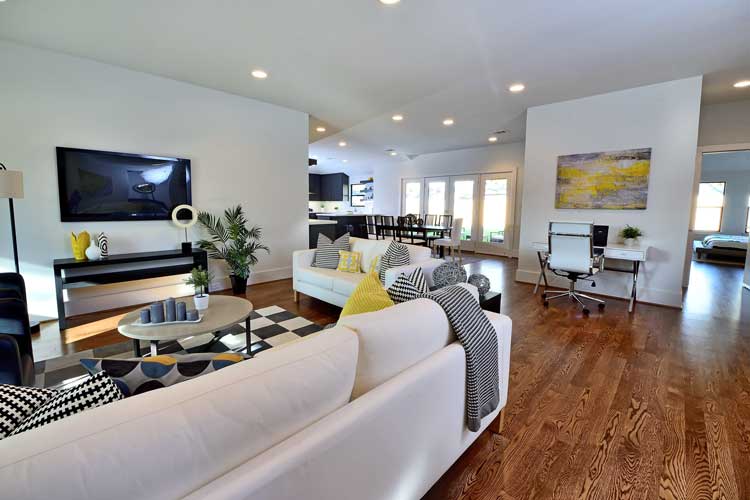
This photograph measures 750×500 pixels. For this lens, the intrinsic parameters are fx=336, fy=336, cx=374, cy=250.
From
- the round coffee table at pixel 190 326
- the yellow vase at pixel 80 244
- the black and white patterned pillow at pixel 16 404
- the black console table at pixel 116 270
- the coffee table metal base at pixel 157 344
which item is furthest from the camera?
the yellow vase at pixel 80 244

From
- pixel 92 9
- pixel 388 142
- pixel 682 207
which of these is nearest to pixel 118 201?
pixel 92 9

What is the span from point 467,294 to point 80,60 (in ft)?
14.4

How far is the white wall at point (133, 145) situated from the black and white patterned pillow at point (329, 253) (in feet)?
4.68

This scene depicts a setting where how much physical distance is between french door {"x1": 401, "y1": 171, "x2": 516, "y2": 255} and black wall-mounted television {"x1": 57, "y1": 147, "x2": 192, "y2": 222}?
553 cm

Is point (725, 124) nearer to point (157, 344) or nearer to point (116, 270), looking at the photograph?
point (157, 344)

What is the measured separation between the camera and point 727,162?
26.5 ft

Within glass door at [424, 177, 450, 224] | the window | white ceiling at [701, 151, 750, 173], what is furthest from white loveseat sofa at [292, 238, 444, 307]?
the window

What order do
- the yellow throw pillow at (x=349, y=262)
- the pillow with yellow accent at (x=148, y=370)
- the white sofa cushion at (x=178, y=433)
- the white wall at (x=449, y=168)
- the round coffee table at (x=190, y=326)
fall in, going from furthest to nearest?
the white wall at (x=449, y=168) < the yellow throw pillow at (x=349, y=262) < the round coffee table at (x=190, y=326) < the pillow with yellow accent at (x=148, y=370) < the white sofa cushion at (x=178, y=433)

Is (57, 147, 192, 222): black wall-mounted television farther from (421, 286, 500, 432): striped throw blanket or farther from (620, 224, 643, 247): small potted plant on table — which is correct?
(620, 224, 643, 247): small potted plant on table

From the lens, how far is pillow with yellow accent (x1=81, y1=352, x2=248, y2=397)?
0.85 meters

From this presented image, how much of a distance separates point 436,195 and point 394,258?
246 inches

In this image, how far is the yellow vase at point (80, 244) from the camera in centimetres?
Answer: 335

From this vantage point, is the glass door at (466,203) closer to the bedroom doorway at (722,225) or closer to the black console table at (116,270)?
the bedroom doorway at (722,225)

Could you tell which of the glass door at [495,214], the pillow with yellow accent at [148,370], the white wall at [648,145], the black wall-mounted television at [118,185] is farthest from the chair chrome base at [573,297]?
the black wall-mounted television at [118,185]
